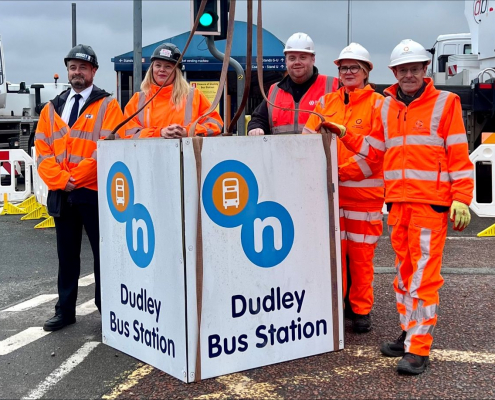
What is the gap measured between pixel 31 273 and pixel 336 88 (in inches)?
156

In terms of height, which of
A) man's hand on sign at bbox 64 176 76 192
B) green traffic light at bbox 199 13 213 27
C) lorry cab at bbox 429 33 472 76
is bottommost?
man's hand on sign at bbox 64 176 76 192

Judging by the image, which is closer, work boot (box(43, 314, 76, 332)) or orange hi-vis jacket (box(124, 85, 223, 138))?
orange hi-vis jacket (box(124, 85, 223, 138))

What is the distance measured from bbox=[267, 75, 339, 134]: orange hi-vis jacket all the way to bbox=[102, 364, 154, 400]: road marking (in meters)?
2.09

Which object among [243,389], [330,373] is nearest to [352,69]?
[330,373]

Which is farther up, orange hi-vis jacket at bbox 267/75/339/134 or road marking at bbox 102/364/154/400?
orange hi-vis jacket at bbox 267/75/339/134

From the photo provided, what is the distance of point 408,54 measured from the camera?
4.33 meters

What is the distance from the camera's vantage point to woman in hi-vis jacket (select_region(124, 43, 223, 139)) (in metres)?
5.00

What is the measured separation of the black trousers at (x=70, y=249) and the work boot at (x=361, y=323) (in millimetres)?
1881

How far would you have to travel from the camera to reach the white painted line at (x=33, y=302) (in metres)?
5.93

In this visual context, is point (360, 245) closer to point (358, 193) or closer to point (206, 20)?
point (358, 193)

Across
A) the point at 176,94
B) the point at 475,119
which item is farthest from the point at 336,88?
the point at 475,119

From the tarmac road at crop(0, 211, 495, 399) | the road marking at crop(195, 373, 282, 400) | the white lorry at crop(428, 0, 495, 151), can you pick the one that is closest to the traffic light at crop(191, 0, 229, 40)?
the tarmac road at crop(0, 211, 495, 399)

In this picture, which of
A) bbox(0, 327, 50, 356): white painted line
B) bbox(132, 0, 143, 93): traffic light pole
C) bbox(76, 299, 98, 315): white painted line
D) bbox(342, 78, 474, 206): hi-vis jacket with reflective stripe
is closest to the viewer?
bbox(342, 78, 474, 206): hi-vis jacket with reflective stripe

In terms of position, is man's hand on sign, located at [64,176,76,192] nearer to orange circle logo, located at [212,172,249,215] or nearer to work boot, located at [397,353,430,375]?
orange circle logo, located at [212,172,249,215]
